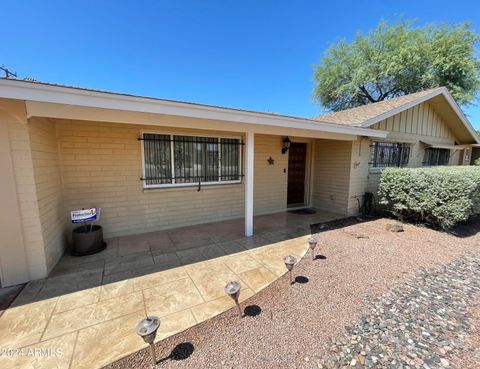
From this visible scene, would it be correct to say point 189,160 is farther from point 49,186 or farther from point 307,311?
point 307,311

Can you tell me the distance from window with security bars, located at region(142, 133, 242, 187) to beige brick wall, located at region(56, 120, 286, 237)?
0.17 m

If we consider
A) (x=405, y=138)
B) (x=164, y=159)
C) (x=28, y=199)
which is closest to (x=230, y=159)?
(x=164, y=159)

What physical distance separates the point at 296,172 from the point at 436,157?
278 inches

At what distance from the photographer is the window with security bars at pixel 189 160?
15.4ft

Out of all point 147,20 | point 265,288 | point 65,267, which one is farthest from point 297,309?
point 147,20

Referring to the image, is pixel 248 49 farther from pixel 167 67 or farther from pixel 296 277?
pixel 296 277

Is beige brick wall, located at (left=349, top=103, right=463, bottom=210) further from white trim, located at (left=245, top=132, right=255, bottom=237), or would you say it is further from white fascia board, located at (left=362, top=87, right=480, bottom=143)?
white trim, located at (left=245, top=132, right=255, bottom=237)

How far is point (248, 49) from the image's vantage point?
37.0 ft

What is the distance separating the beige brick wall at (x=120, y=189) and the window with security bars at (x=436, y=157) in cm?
882

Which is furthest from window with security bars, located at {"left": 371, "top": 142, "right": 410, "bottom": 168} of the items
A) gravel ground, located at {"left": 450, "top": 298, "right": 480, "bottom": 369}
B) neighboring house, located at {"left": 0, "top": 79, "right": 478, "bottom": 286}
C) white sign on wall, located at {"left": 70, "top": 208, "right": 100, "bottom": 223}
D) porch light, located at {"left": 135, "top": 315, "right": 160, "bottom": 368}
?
white sign on wall, located at {"left": 70, "top": 208, "right": 100, "bottom": 223}

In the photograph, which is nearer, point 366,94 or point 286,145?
point 286,145

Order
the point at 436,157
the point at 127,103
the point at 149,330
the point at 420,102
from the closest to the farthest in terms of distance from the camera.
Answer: the point at 149,330 < the point at 127,103 < the point at 420,102 < the point at 436,157

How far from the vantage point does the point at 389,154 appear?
7.40 metres

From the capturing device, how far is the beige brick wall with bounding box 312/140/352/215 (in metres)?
6.48
